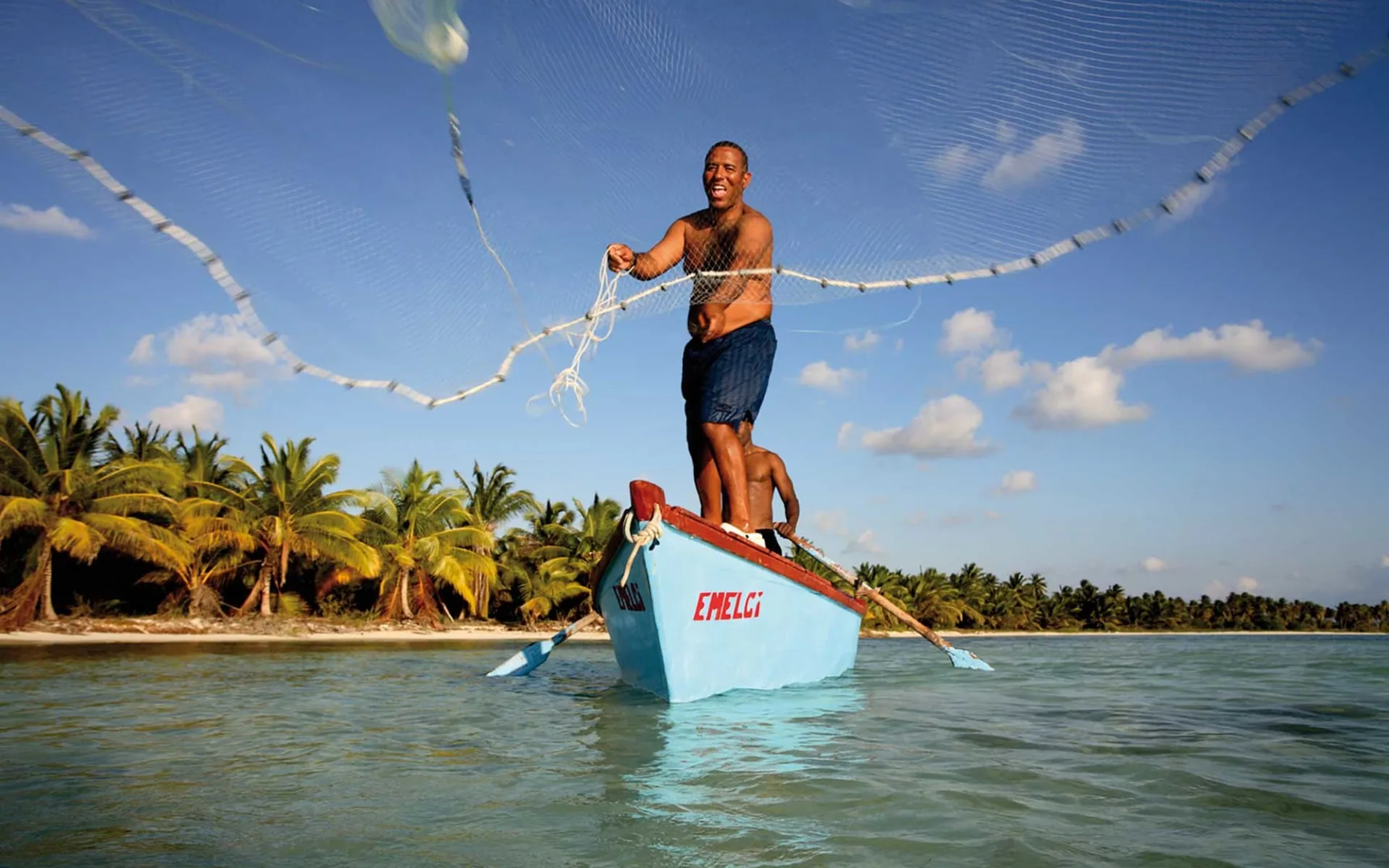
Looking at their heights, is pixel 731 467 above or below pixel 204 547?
above

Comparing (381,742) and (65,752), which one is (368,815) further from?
(65,752)

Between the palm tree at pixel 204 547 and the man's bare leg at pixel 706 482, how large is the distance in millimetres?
22385

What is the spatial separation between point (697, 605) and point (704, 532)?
2.43 ft

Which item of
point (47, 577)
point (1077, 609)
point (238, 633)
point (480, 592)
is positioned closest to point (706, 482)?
point (238, 633)

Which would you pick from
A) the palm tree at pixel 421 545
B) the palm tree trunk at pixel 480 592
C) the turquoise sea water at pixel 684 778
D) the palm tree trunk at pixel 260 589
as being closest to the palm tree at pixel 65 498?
the palm tree trunk at pixel 260 589

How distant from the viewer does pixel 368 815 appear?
13.2ft

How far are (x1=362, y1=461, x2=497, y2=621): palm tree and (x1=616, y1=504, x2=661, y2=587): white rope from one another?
84.8 feet

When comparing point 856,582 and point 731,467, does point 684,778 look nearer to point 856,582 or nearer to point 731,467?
point 731,467

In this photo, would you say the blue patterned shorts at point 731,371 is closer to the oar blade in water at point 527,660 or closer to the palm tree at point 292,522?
the oar blade in water at point 527,660

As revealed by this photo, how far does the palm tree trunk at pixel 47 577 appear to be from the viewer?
23656 millimetres

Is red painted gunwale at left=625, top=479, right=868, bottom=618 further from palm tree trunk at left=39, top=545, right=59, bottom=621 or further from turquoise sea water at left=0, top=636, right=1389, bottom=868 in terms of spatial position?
palm tree trunk at left=39, top=545, right=59, bottom=621

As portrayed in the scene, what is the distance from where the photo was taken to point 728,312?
8977 mm

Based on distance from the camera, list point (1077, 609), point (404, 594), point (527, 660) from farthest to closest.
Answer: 1. point (1077, 609)
2. point (404, 594)
3. point (527, 660)

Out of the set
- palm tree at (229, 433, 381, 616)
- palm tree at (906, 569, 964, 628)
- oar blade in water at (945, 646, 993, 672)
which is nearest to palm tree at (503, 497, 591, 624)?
palm tree at (229, 433, 381, 616)
